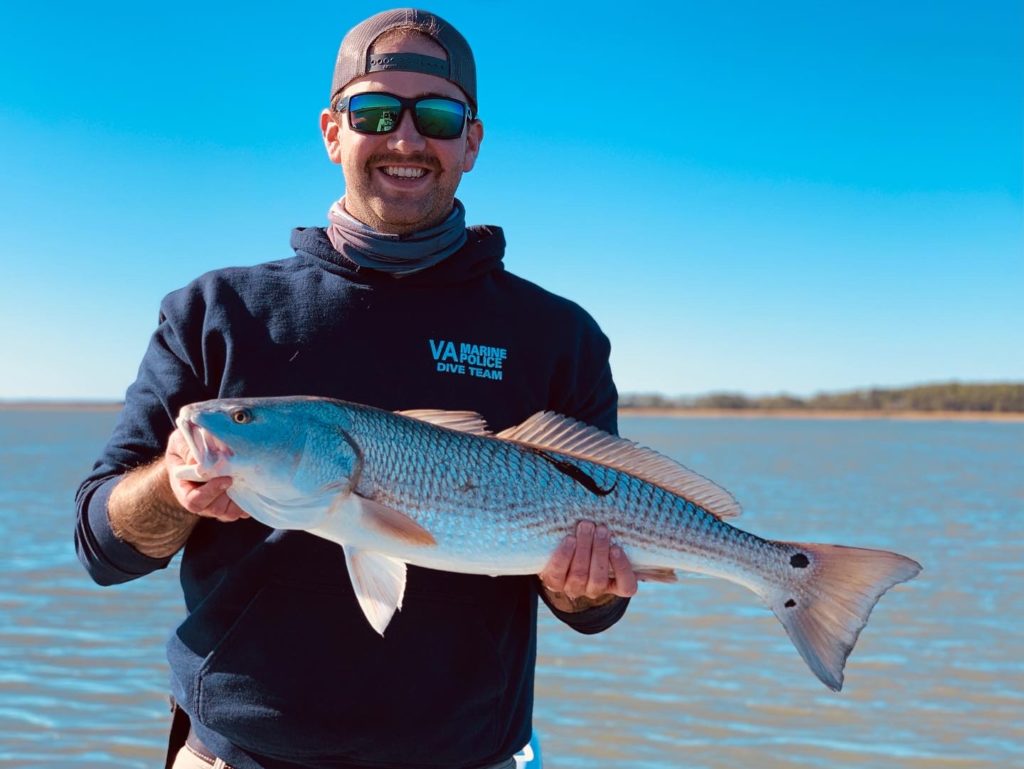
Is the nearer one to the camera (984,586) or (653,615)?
(653,615)

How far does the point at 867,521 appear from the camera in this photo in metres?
20.5

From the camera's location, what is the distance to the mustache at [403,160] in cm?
385

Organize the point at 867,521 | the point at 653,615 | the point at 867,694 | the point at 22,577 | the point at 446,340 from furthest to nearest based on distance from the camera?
the point at 867,521
the point at 22,577
the point at 653,615
the point at 867,694
the point at 446,340

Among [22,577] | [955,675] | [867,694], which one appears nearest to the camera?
[867,694]

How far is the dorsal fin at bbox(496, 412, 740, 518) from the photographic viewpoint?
3627 millimetres

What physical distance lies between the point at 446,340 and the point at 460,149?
2.61ft

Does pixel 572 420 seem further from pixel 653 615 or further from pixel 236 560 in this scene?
pixel 653 615

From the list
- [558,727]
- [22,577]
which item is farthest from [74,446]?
[558,727]

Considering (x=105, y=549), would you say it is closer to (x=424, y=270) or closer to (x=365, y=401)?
(x=365, y=401)

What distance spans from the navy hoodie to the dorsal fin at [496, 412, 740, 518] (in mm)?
216

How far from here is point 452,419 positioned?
3.53 metres

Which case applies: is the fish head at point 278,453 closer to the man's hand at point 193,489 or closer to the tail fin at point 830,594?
the man's hand at point 193,489

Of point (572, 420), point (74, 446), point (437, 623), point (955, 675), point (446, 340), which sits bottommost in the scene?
point (74, 446)

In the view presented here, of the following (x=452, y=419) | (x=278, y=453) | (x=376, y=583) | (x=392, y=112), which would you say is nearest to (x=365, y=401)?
(x=452, y=419)
